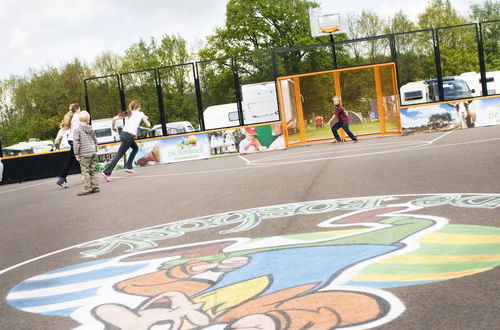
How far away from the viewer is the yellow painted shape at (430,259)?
407 centimetres

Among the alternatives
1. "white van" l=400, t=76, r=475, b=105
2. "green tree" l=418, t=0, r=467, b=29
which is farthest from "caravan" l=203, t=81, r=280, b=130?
"green tree" l=418, t=0, r=467, b=29

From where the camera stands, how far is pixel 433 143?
15445 millimetres

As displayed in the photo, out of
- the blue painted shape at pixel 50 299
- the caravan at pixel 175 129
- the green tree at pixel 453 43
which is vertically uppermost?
the green tree at pixel 453 43

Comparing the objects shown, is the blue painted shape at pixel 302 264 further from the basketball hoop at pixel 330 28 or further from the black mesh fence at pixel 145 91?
the basketball hoop at pixel 330 28

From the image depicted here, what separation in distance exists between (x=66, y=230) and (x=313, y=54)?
88.4ft

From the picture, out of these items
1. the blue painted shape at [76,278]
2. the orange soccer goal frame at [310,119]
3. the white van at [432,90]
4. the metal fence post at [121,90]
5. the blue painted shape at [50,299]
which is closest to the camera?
the blue painted shape at [50,299]

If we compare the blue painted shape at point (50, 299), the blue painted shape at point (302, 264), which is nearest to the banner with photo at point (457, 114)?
the blue painted shape at point (302, 264)

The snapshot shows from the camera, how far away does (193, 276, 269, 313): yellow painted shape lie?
144 inches

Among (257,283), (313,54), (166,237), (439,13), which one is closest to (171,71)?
(313,54)

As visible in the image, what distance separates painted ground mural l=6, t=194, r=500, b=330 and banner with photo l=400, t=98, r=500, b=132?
48.3ft

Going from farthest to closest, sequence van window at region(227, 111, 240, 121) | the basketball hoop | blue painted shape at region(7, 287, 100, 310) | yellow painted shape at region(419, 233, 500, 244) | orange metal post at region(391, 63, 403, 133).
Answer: van window at region(227, 111, 240, 121) → the basketball hoop → orange metal post at region(391, 63, 403, 133) → yellow painted shape at region(419, 233, 500, 244) → blue painted shape at region(7, 287, 100, 310)

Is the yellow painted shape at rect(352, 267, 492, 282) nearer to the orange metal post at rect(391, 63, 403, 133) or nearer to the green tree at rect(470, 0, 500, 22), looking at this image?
the orange metal post at rect(391, 63, 403, 133)

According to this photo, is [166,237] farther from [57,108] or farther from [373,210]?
[57,108]

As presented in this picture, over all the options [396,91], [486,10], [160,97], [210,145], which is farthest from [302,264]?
[486,10]
